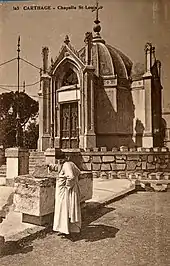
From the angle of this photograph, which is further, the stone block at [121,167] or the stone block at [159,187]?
the stone block at [121,167]

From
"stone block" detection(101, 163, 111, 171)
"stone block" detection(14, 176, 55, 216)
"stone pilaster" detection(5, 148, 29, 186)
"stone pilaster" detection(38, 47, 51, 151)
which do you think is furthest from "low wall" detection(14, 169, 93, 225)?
"stone block" detection(101, 163, 111, 171)

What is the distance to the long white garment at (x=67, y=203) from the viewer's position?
1.48 metres

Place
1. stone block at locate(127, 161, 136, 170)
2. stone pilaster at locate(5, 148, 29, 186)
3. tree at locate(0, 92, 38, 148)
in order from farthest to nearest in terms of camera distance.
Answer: stone block at locate(127, 161, 136, 170) < stone pilaster at locate(5, 148, 29, 186) < tree at locate(0, 92, 38, 148)

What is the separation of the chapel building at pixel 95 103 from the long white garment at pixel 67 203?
1.41 feet

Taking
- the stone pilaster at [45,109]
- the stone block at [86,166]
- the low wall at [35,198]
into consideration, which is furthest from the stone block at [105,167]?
the low wall at [35,198]

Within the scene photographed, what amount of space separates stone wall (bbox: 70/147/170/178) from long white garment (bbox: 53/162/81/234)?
0.39m

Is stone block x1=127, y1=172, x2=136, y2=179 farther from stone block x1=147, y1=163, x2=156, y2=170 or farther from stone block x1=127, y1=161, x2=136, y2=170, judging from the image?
stone block x1=147, y1=163, x2=156, y2=170

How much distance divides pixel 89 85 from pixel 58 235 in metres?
1.68

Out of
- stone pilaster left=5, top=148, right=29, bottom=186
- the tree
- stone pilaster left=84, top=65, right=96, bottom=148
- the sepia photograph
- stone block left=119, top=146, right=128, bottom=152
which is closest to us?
the sepia photograph

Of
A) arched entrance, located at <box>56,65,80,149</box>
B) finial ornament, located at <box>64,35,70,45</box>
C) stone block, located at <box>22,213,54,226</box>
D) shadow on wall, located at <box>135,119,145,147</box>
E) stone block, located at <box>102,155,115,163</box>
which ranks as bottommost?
stone block, located at <box>22,213,54,226</box>

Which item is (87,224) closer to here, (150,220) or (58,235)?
(58,235)

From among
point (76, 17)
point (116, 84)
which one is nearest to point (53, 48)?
point (76, 17)

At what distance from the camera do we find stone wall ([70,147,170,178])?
2006 millimetres

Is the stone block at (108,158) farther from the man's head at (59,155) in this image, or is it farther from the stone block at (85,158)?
the man's head at (59,155)
